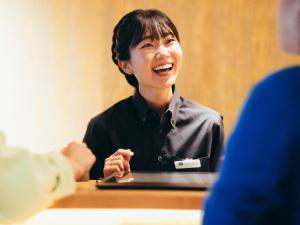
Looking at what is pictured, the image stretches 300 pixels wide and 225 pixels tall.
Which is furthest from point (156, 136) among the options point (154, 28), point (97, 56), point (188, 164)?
point (97, 56)

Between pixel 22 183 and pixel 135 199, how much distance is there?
0.41m

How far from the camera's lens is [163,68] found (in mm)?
2344

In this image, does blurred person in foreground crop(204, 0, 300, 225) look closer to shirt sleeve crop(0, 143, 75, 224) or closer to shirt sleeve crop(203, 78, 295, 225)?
shirt sleeve crop(203, 78, 295, 225)

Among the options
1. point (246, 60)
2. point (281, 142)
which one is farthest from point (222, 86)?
point (281, 142)

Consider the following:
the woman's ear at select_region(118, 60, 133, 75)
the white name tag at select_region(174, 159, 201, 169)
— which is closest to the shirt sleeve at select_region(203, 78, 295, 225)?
the white name tag at select_region(174, 159, 201, 169)

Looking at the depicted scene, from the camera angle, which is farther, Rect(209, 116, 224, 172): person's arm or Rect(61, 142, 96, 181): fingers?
Rect(209, 116, 224, 172): person's arm

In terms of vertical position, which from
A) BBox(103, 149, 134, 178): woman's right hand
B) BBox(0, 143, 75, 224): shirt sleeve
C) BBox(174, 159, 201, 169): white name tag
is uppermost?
BBox(0, 143, 75, 224): shirt sleeve

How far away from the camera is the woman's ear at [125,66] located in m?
2.47

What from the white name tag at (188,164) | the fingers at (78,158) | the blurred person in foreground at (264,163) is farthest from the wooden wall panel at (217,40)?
the blurred person in foreground at (264,163)

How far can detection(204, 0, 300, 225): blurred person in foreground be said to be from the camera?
2.27 feet

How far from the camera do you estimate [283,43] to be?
0.76 m

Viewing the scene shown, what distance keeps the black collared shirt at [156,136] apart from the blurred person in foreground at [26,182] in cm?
125

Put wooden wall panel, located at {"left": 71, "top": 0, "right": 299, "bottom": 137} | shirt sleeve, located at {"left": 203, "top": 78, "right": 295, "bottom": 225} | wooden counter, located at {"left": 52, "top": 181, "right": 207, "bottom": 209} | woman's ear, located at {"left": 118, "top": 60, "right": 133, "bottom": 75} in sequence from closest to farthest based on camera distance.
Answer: shirt sleeve, located at {"left": 203, "top": 78, "right": 295, "bottom": 225}
wooden counter, located at {"left": 52, "top": 181, "right": 207, "bottom": 209}
woman's ear, located at {"left": 118, "top": 60, "right": 133, "bottom": 75}
wooden wall panel, located at {"left": 71, "top": 0, "right": 299, "bottom": 137}

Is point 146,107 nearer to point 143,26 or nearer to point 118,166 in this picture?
point 143,26
